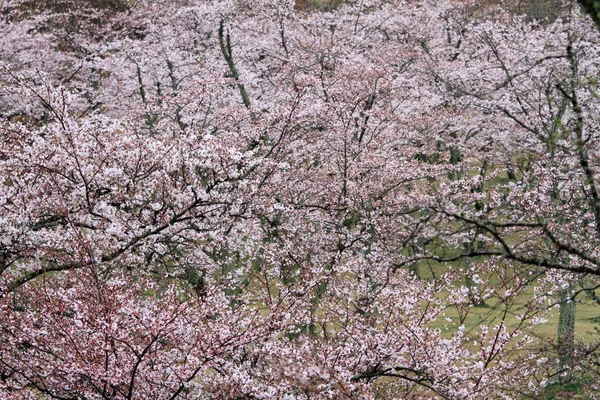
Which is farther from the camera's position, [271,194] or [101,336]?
[271,194]

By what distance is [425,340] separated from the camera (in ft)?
34.7

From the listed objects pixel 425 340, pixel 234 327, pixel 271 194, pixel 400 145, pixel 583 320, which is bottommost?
pixel 234 327

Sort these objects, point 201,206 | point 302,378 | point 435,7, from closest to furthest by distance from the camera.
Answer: point 302,378
point 201,206
point 435,7

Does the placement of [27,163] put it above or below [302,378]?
above

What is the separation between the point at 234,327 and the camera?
8.49 m

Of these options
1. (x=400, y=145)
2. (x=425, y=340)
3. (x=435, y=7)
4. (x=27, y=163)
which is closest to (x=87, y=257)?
(x=27, y=163)

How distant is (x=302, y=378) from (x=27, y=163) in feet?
17.6

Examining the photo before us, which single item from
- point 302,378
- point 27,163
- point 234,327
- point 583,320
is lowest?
point 302,378

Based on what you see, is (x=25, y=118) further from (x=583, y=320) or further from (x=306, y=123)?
(x=583, y=320)

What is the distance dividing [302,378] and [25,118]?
25628 millimetres

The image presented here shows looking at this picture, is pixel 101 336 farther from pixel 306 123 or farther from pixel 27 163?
pixel 306 123

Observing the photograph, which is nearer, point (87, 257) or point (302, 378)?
point (302, 378)

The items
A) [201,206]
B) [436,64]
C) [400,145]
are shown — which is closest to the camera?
[201,206]

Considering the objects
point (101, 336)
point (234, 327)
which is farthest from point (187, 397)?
point (101, 336)
